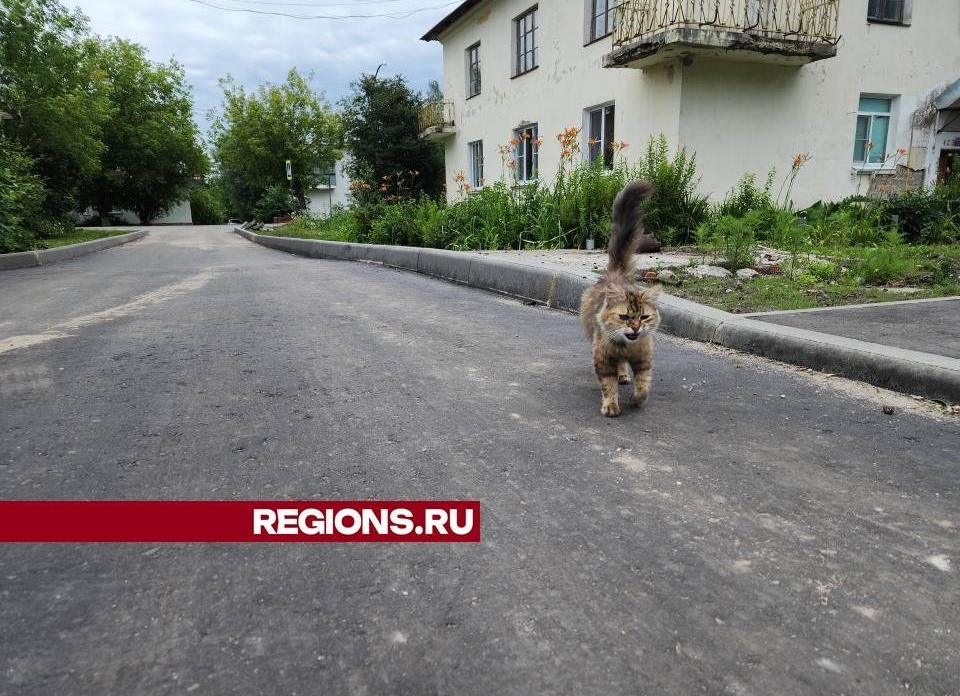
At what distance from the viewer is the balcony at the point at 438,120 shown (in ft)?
69.2

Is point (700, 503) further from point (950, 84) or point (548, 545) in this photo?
point (950, 84)

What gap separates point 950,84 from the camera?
13523 millimetres

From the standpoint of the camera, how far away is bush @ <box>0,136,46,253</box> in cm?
1186

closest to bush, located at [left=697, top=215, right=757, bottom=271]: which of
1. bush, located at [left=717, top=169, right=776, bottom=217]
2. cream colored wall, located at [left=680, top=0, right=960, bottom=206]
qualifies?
bush, located at [left=717, top=169, right=776, bottom=217]

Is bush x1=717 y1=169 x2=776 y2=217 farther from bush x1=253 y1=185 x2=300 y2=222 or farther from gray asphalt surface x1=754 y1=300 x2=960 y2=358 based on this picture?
bush x1=253 y1=185 x2=300 y2=222

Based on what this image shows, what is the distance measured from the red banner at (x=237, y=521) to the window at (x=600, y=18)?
45.6ft

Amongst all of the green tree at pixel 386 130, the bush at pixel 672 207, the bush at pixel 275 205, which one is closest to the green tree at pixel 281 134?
the bush at pixel 275 205

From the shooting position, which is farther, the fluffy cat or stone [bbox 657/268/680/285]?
stone [bbox 657/268/680/285]

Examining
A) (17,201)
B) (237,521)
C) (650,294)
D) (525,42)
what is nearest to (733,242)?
(650,294)

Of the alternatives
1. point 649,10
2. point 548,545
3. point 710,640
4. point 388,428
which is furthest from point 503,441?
point 649,10

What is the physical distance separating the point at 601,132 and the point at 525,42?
4.67m

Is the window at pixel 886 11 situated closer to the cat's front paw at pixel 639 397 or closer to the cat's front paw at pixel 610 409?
the cat's front paw at pixel 639 397

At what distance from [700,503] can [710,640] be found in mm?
698

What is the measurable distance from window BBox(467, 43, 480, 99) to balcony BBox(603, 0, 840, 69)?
8729 mm
